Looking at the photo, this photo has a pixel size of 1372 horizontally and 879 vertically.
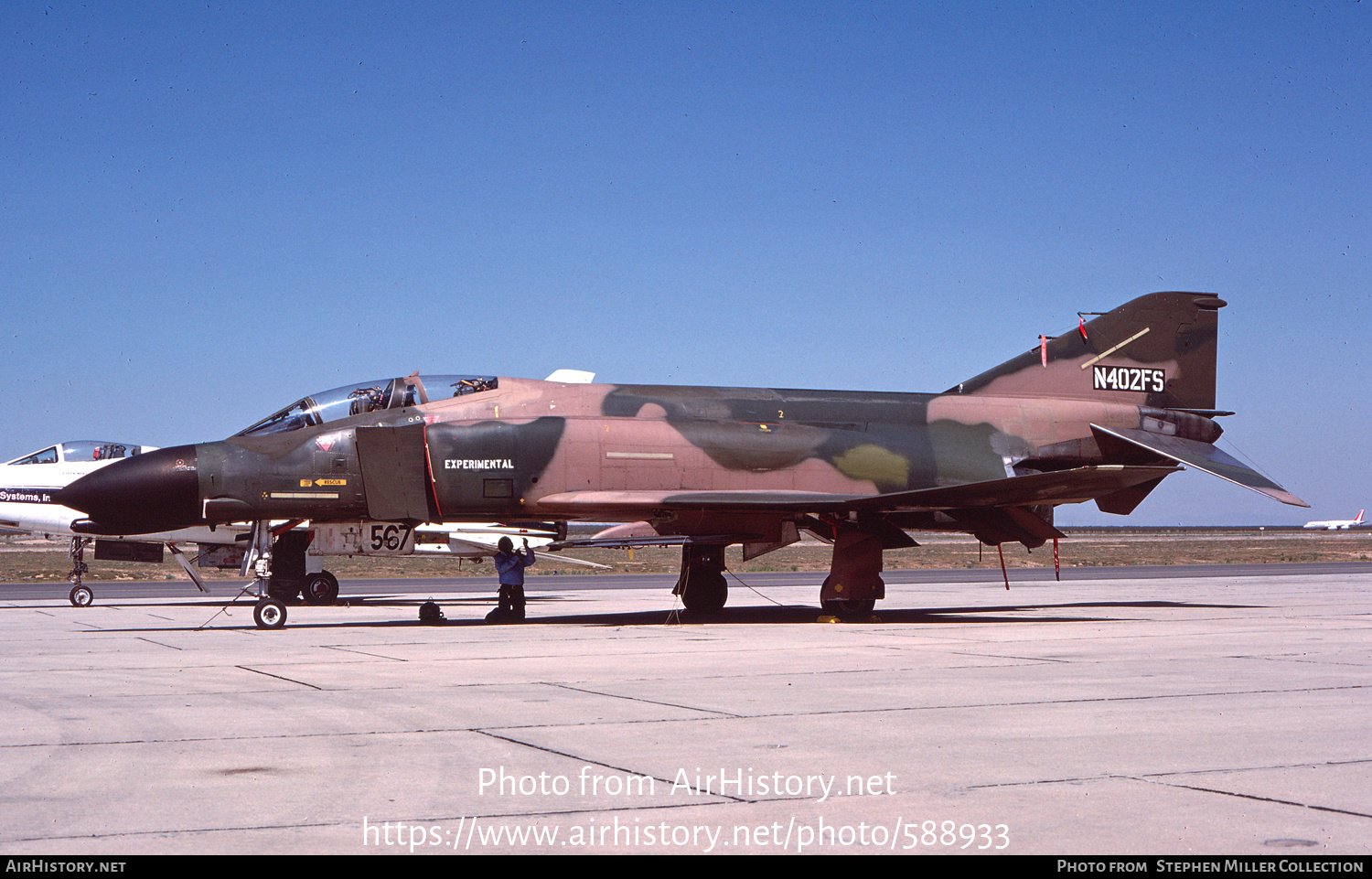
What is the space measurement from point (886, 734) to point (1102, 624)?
9481 mm

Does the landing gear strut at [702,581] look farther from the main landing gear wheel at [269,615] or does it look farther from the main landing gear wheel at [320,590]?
the main landing gear wheel at [320,590]

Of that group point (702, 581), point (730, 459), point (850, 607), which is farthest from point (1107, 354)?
point (702, 581)

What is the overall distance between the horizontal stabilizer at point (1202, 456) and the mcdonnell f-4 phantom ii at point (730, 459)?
0.16ft

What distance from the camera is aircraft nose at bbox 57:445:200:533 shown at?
13969 millimetres

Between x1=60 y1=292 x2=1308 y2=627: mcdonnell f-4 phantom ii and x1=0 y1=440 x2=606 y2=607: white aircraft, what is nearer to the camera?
x1=60 y1=292 x2=1308 y2=627: mcdonnell f-4 phantom ii

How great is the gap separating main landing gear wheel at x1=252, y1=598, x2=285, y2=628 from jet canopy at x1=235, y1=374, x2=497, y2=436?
213cm

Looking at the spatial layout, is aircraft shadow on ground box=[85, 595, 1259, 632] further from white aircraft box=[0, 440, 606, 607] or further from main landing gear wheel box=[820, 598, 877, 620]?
white aircraft box=[0, 440, 606, 607]

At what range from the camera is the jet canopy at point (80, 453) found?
21.2m

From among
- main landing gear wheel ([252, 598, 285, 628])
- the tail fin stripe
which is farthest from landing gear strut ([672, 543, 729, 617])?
the tail fin stripe

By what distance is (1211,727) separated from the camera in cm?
650

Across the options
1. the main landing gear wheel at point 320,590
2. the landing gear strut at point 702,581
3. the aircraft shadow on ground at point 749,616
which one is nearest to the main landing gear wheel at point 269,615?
the aircraft shadow on ground at point 749,616
